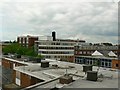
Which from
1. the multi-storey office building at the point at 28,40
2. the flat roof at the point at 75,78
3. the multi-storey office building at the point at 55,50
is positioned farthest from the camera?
the multi-storey office building at the point at 28,40

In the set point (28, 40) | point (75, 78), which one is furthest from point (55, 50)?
point (75, 78)

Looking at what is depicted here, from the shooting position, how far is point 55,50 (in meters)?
67.7

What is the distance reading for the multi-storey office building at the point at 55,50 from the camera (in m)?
66.8

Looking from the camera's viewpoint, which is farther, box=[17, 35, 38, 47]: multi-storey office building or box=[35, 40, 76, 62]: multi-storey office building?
box=[17, 35, 38, 47]: multi-storey office building

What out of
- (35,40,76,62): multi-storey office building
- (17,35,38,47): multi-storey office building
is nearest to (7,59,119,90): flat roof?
(35,40,76,62): multi-storey office building

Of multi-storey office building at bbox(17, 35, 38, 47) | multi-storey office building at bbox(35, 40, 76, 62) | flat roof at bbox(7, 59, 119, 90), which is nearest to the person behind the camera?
flat roof at bbox(7, 59, 119, 90)

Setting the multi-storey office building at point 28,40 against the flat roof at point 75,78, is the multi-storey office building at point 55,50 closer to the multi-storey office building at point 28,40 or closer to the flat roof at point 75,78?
the multi-storey office building at point 28,40

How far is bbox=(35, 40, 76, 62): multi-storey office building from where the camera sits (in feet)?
219

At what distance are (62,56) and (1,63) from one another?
25850 mm

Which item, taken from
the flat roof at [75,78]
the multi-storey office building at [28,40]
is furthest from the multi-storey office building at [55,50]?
the flat roof at [75,78]

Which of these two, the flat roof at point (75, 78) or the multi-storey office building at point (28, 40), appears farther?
the multi-storey office building at point (28, 40)

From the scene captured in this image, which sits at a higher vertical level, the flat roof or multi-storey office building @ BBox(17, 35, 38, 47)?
multi-storey office building @ BBox(17, 35, 38, 47)

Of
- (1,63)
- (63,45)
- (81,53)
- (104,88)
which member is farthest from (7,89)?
(63,45)

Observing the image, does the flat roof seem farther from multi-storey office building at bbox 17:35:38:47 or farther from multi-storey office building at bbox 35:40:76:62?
multi-storey office building at bbox 17:35:38:47
